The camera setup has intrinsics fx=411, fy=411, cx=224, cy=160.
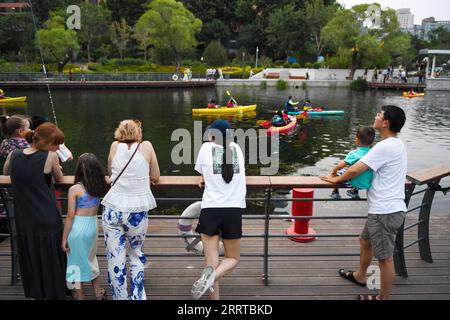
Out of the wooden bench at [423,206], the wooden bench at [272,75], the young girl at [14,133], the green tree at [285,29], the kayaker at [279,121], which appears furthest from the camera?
→ the green tree at [285,29]

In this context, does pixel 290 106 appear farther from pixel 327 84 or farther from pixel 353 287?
pixel 327 84

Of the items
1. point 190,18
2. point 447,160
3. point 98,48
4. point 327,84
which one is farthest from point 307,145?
point 98,48

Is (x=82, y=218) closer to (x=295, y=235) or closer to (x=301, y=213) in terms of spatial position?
(x=295, y=235)

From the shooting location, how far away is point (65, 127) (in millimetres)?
24797

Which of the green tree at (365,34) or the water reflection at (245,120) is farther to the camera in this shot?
the green tree at (365,34)

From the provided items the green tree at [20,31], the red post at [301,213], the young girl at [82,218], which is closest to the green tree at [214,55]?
the green tree at [20,31]

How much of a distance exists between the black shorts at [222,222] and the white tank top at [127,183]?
0.58m

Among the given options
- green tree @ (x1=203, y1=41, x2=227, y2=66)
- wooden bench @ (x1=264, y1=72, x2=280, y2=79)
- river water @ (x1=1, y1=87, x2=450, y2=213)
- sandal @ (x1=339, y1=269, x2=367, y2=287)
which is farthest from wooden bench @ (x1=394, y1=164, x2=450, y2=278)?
green tree @ (x1=203, y1=41, x2=227, y2=66)

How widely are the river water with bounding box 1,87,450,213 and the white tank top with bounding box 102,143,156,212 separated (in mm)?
10481

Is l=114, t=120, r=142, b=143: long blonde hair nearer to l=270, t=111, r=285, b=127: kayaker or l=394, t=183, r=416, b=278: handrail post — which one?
l=394, t=183, r=416, b=278: handrail post

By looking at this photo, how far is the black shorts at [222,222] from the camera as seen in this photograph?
3729mm

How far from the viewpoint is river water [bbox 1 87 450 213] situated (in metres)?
18.1

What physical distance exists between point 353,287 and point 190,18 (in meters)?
61.9

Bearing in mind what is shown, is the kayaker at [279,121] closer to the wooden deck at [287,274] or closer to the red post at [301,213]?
the red post at [301,213]
